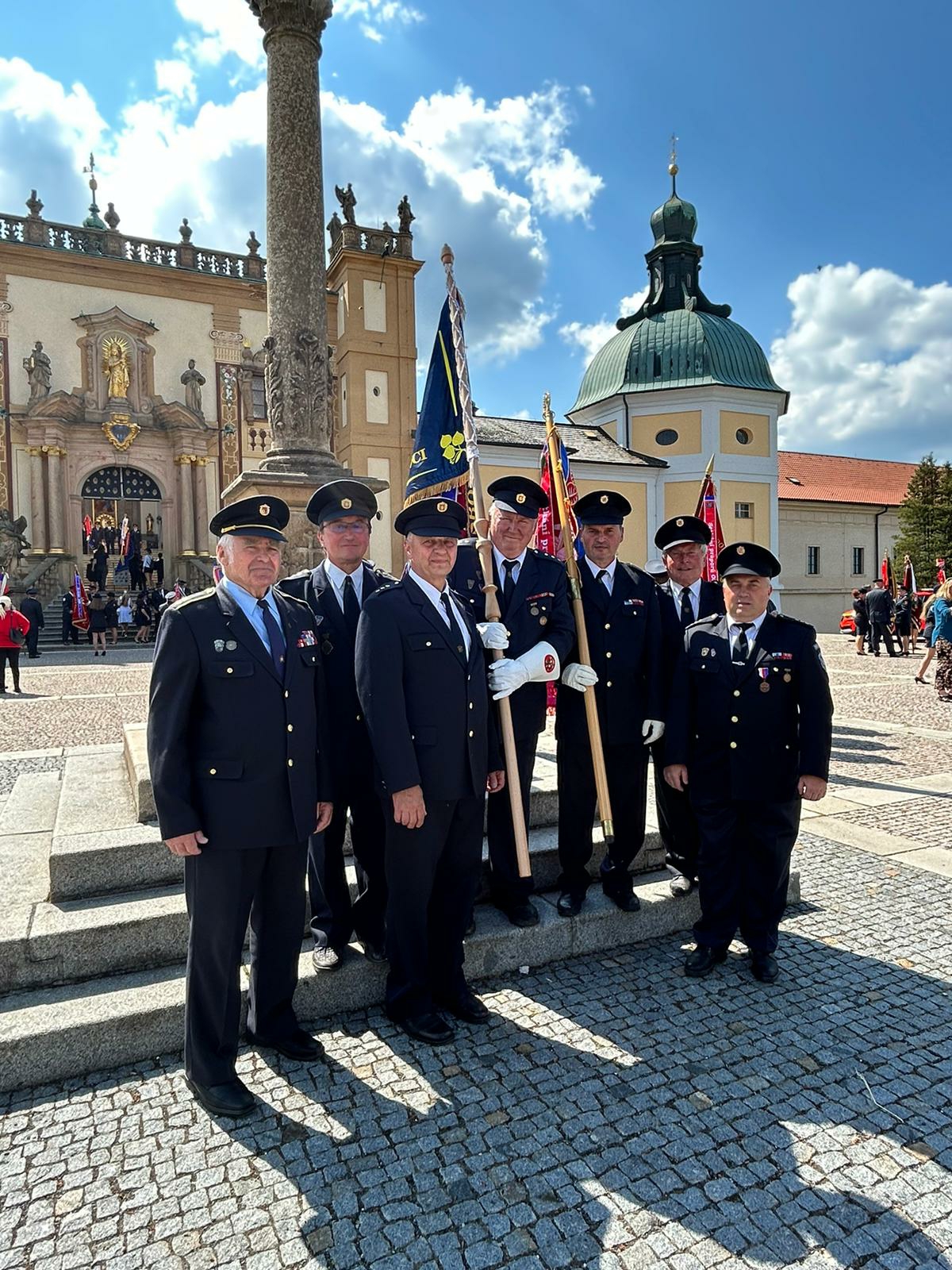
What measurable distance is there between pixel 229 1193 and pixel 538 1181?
1.00 metres

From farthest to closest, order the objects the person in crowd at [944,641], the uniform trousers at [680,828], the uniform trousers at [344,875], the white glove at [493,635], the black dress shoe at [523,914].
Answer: the person in crowd at [944,641] → the uniform trousers at [680,828] → the black dress shoe at [523,914] → the uniform trousers at [344,875] → the white glove at [493,635]

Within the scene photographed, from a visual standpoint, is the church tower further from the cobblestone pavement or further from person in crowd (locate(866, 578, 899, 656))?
the cobblestone pavement

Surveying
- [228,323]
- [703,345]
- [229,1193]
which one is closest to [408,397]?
[228,323]

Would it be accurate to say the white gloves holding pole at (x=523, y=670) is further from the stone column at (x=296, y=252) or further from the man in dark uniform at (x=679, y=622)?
the stone column at (x=296, y=252)

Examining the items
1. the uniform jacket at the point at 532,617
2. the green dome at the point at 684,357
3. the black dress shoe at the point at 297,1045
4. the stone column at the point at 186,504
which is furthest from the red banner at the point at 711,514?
the green dome at the point at 684,357

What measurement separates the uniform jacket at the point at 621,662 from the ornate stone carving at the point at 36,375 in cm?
2833

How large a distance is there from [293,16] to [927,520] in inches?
1543

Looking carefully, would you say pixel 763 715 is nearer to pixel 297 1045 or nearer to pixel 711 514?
pixel 297 1045

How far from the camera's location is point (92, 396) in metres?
27.9

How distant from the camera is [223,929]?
3008mm

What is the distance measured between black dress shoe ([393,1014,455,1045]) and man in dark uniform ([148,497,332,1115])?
0.44 meters

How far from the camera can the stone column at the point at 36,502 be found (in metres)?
26.7

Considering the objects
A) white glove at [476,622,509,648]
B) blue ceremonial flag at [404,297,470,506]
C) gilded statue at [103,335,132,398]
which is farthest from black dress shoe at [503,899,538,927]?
gilded statue at [103,335,132,398]

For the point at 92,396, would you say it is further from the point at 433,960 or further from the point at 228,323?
the point at 433,960
